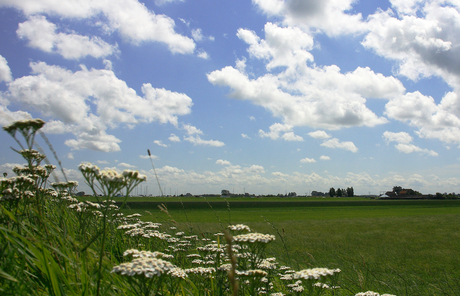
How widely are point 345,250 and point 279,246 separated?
2.62m

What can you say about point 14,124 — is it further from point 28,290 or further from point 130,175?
point 28,290

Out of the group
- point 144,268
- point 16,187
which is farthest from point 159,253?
point 16,187

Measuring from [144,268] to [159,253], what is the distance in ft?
2.55

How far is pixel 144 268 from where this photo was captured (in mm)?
1678

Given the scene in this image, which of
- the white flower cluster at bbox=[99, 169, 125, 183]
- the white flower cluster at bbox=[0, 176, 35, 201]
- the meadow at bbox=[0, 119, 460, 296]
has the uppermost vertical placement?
the white flower cluster at bbox=[99, 169, 125, 183]

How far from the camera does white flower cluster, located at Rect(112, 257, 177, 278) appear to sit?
1624 millimetres

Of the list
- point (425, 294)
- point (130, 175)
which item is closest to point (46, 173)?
point (130, 175)

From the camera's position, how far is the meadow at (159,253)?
196cm

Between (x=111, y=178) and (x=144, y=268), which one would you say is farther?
(x=111, y=178)

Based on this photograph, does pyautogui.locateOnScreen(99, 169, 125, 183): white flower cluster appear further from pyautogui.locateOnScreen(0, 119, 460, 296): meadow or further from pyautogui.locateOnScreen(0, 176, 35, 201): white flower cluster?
pyautogui.locateOnScreen(0, 176, 35, 201): white flower cluster

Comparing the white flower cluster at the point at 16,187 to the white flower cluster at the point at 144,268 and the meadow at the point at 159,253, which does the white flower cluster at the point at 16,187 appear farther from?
the white flower cluster at the point at 144,268

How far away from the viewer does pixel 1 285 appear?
2158 mm

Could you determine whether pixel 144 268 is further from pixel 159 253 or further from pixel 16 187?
pixel 16 187

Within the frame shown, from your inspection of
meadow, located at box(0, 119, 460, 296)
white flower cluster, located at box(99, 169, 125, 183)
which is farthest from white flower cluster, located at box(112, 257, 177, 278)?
white flower cluster, located at box(99, 169, 125, 183)
